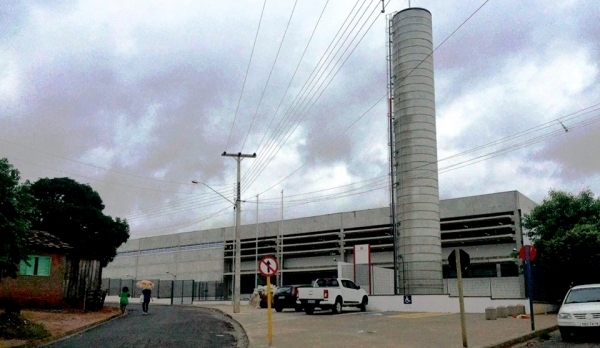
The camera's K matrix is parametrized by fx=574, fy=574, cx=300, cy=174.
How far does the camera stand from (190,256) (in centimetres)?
7269

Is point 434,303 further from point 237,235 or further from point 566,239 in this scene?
point 237,235

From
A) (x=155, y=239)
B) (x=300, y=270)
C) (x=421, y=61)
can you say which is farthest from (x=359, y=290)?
(x=155, y=239)

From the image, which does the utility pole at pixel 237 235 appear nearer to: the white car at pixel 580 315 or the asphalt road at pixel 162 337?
the asphalt road at pixel 162 337

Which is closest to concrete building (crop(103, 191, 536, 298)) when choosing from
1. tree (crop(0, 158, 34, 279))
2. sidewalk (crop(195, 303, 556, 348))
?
sidewalk (crop(195, 303, 556, 348))

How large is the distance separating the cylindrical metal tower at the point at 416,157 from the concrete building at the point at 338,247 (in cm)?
54

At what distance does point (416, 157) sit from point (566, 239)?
31.4ft

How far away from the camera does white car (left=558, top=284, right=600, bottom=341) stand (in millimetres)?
15562

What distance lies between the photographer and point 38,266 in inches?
1155

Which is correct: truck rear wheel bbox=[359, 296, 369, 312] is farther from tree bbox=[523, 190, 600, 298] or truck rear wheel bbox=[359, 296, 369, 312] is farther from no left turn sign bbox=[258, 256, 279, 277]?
no left turn sign bbox=[258, 256, 279, 277]

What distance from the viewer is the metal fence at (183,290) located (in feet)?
176

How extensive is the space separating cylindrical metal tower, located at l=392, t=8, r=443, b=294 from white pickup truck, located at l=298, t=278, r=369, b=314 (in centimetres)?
539

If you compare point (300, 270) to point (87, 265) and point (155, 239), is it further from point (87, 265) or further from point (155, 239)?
point (87, 265)

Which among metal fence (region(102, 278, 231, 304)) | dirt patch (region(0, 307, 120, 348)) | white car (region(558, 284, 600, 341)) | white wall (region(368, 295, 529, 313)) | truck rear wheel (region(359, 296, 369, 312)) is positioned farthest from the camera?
metal fence (region(102, 278, 231, 304))

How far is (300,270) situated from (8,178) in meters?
47.2
